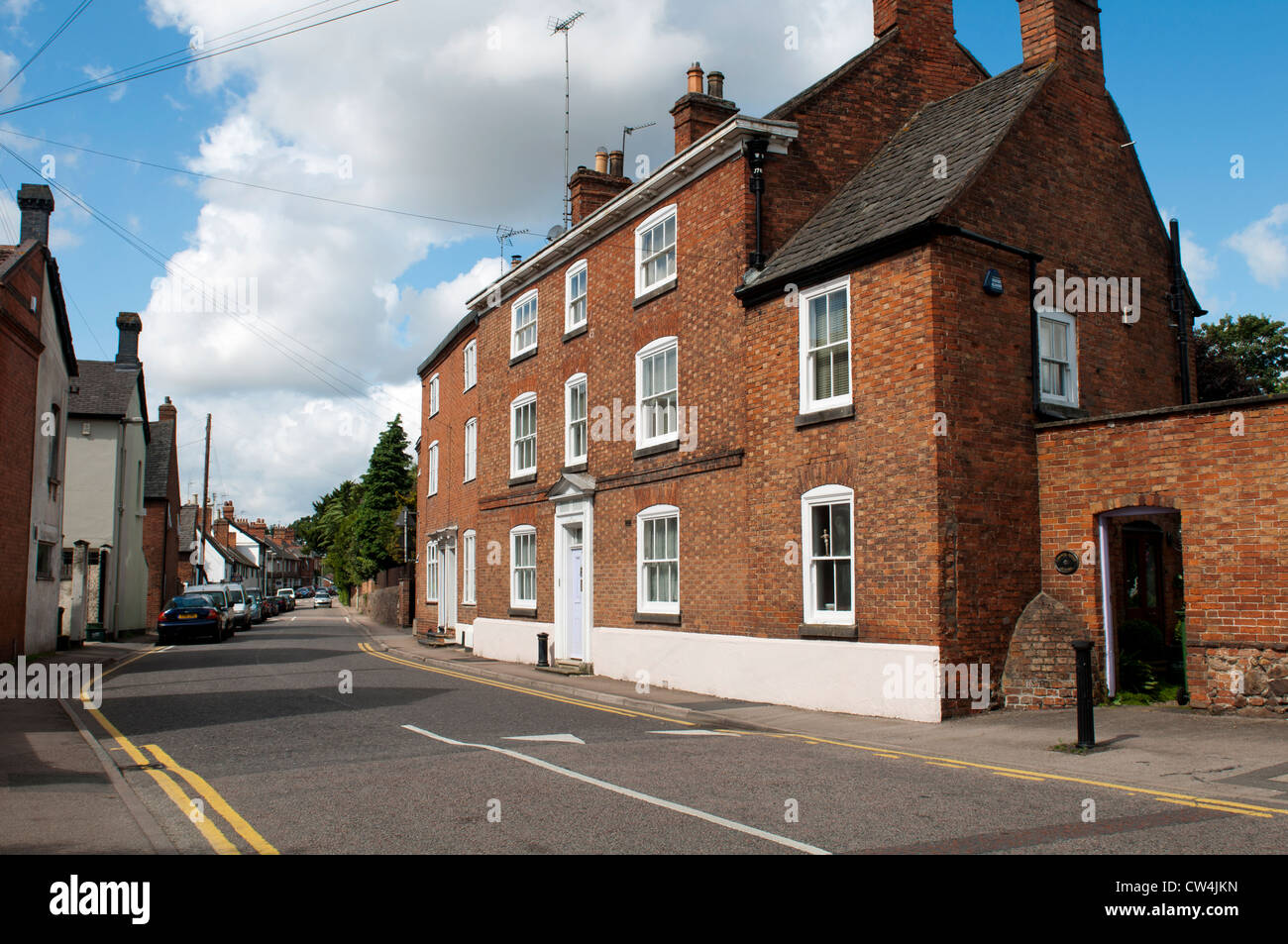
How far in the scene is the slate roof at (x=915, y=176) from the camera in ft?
45.1

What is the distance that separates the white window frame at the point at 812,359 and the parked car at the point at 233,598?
92.5 feet

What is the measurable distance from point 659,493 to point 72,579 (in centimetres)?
1851

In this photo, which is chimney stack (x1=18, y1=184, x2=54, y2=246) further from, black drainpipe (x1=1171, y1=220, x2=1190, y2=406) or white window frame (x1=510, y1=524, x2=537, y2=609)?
black drainpipe (x1=1171, y1=220, x2=1190, y2=406)

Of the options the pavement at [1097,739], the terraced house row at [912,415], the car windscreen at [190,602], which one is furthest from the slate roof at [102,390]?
the pavement at [1097,739]

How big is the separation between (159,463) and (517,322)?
27199 millimetres

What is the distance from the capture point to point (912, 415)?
12930 mm

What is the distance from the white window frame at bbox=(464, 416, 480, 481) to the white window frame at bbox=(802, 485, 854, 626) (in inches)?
636

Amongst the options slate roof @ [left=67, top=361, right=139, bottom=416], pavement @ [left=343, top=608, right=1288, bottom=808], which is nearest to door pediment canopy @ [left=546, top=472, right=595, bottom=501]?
pavement @ [left=343, top=608, right=1288, bottom=808]

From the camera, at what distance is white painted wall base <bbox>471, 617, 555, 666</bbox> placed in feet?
76.2

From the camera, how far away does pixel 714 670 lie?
1628 cm

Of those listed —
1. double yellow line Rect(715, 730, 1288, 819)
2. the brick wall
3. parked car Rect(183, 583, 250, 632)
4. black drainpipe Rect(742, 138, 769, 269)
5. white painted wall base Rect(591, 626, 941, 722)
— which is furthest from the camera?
parked car Rect(183, 583, 250, 632)

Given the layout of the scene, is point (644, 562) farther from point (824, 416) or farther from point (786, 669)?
point (824, 416)

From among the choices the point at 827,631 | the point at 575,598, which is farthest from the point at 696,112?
the point at 827,631

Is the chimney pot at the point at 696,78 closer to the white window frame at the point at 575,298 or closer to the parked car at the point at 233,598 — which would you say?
the white window frame at the point at 575,298
